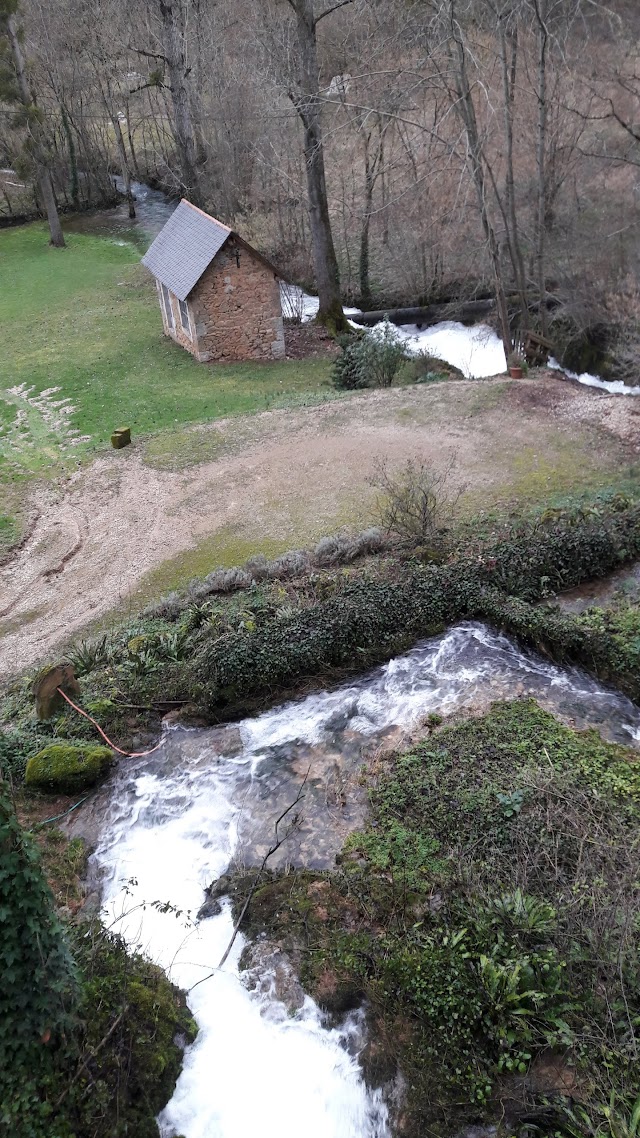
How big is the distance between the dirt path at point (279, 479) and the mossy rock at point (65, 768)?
9.10 feet

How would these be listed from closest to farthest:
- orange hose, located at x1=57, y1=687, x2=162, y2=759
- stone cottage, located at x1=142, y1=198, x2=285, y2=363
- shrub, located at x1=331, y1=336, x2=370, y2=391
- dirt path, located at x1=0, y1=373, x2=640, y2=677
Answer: orange hose, located at x1=57, y1=687, x2=162, y2=759, dirt path, located at x1=0, y1=373, x2=640, y2=677, shrub, located at x1=331, y1=336, x2=370, y2=391, stone cottage, located at x1=142, y1=198, x2=285, y2=363

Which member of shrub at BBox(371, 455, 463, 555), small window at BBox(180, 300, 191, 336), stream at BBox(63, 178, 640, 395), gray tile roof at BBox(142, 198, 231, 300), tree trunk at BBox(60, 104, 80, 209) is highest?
tree trunk at BBox(60, 104, 80, 209)

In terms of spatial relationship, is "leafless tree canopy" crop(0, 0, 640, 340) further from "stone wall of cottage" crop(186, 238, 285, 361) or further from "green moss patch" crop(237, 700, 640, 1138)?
"green moss patch" crop(237, 700, 640, 1138)

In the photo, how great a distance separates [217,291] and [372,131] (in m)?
11.8

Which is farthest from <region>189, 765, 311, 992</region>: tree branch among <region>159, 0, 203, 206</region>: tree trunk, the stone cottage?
<region>159, 0, 203, 206</region>: tree trunk

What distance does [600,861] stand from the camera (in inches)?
279

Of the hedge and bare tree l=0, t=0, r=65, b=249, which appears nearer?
the hedge

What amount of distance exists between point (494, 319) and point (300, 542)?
51.1 feet

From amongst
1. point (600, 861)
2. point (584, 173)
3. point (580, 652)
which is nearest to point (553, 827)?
point (600, 861)

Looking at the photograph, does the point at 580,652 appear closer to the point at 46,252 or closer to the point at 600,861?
the point at 600,861

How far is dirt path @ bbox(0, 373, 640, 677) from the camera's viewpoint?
13.1 meters

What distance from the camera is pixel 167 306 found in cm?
2477

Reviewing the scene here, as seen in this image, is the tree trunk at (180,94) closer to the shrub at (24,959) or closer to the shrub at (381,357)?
the shrub at (381,357)

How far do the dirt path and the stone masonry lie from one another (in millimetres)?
5724
